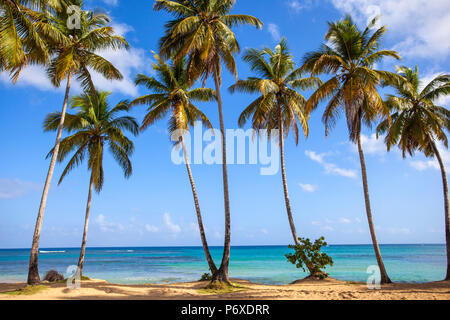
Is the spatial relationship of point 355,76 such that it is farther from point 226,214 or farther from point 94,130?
point 94,130

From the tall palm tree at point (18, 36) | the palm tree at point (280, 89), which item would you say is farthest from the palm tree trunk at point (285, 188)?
the tall palm tree at point (18, 36)

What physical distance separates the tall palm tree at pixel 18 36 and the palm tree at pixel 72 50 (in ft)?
2.37

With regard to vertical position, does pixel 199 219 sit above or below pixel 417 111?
below

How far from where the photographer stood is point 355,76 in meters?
12.4

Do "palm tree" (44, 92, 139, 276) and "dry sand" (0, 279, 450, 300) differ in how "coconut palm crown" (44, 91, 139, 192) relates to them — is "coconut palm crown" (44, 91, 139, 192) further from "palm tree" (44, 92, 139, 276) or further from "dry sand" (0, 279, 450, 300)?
"dry sand" (0, 279, 450, 300)

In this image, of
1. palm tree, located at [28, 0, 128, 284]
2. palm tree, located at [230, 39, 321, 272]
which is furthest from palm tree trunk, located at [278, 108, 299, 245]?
palm tree, located at [28, 0, 128, 284]

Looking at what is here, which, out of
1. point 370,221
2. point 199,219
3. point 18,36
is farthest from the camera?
point 199,219

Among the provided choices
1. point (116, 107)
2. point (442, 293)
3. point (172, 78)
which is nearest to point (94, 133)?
point (116, 107)

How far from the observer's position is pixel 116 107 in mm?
16609

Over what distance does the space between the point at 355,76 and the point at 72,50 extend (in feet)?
37.8

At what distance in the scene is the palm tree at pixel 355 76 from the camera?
12.1 metres

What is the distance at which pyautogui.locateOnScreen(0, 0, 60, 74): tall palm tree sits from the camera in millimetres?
8740

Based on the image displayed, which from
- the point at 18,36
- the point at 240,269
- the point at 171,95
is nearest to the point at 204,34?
the point at 171,95
